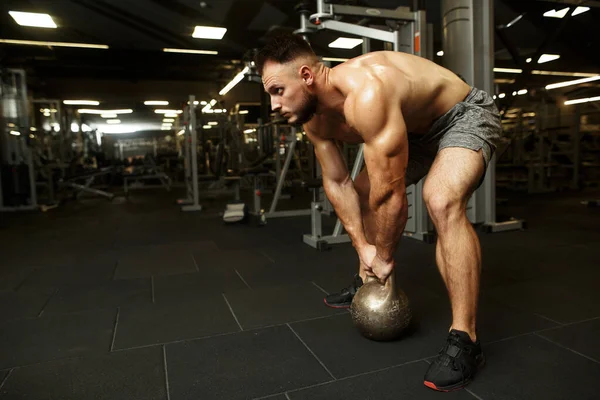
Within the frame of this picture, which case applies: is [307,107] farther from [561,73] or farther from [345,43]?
[561,73]

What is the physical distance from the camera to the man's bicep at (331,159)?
1681mm

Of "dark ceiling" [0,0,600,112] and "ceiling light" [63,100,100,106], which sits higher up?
"dark ceiling" [0,0,600,112]

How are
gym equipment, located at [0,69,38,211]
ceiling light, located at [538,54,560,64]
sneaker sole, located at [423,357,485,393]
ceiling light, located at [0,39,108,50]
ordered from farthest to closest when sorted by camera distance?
1. ceiling light, located at [538,54,560,64]
2. ceiling light, located at [0,39,108,50]
3. gym equipment, located at [0,69,38,211]
4. sneaker sole, located at [423,357,485,393]

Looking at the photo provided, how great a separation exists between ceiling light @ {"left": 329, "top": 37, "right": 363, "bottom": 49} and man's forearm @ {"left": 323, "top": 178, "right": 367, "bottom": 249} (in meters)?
6.69

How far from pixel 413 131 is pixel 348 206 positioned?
0.39 metres

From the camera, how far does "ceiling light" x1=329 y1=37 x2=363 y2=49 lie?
7771mm

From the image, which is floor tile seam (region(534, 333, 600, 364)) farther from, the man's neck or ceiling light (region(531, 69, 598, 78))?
ceiling light (region(531, 69, 598, 78))

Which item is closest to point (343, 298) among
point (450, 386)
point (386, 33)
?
point (450, 386)

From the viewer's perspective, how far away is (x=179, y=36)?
7648mm

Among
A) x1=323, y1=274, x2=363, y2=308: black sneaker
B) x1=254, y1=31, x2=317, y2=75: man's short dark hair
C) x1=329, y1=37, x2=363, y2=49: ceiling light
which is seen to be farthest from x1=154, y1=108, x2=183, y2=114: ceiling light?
x1=254, y1=31, x2=317, y2=75: man's short dark hair

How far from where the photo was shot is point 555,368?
4.17 feet

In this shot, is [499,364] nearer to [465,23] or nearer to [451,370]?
[451,370]

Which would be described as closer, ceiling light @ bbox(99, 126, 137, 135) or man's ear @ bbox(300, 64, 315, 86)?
man's ear @ bbox(300, 64, 315, 86)

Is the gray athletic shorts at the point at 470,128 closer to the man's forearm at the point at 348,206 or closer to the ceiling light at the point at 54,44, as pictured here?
the man's forearm at the point at 348,206
